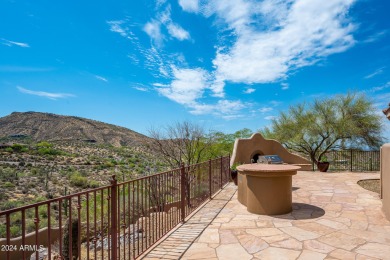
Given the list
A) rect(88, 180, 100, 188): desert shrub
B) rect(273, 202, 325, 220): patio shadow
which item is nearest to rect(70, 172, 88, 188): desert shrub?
rect(88, 180, 100, 188): desert shrub

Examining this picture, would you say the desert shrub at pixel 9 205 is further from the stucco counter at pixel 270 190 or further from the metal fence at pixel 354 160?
the metal fence at pixel 354 160

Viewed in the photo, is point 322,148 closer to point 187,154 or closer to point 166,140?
point 187,154

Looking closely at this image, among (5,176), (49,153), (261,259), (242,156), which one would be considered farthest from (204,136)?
(49,153)

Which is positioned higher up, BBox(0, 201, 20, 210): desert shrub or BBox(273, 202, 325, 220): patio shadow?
BBox(273, 202, 325, 220): patio shadow

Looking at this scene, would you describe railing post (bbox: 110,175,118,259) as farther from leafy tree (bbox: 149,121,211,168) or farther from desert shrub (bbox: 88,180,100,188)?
desert shrub (bbox: 88,180,100,188)

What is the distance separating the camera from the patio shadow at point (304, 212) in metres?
5.62

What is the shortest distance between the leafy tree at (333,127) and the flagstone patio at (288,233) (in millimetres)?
10467

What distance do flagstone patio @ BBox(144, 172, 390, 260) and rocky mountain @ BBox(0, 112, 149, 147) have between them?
1584 inches

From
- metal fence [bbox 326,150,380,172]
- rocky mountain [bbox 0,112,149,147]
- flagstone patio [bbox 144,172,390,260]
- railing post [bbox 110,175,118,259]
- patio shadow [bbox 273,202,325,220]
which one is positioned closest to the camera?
railing post [bbox 110,175,118,259]

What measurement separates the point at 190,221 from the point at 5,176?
23667 millimetres

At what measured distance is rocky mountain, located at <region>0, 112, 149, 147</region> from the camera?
4589 cm

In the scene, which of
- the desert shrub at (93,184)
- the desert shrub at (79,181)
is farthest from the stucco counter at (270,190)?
the desert shrub at (79,181)

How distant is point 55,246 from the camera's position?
9.02 metres

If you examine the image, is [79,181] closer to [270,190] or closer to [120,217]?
[120,217]
